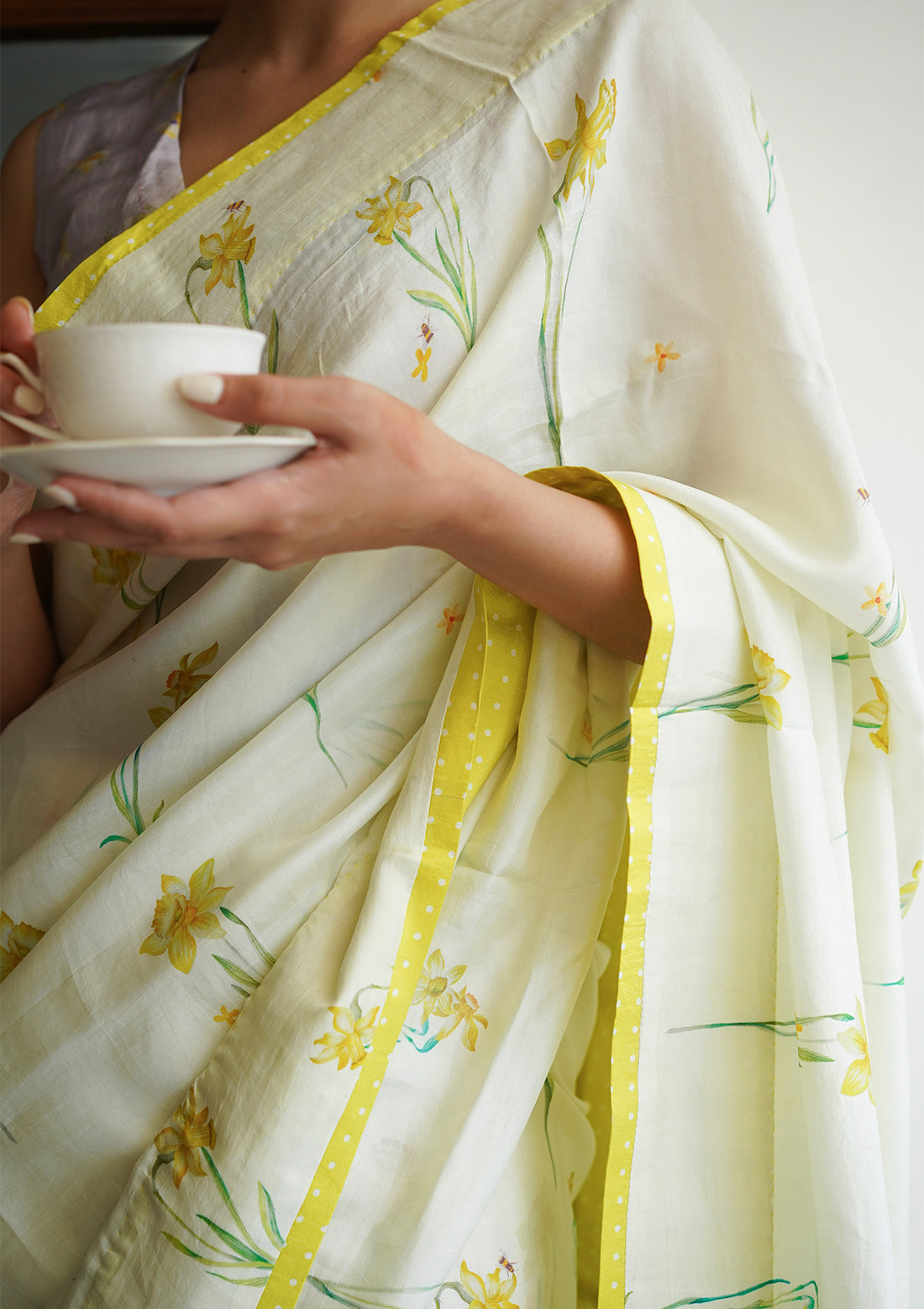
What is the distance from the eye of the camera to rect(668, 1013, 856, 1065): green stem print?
0.52 m

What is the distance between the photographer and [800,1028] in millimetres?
531

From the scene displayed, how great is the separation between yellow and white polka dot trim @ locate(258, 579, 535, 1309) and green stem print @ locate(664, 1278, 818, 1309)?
0.21 m

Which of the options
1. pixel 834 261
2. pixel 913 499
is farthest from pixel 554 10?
pixel 913 499

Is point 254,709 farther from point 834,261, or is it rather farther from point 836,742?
point 834,261

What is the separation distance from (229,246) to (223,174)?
7 centimetres

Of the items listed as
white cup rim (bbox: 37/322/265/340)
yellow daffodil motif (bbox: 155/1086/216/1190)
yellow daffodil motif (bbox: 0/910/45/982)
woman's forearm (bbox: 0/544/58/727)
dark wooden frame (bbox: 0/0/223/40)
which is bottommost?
yellow daffodil motif (bbox: 155/1086/216/1190)

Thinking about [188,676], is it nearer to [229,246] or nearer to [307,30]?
[229,246]

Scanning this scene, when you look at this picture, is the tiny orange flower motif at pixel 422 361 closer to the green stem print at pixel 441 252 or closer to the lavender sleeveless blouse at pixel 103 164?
the green stem print at pixel 441 252

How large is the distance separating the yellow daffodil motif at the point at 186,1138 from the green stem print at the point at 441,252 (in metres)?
0.49

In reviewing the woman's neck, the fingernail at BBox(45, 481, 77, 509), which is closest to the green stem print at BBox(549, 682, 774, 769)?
the fingernail at BBox(45, 481, 77, 509)

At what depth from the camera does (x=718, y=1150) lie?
1.78 ft

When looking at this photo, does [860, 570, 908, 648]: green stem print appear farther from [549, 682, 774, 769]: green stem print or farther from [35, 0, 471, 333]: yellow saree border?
[35, 0, 471, 333]: yellow saree border

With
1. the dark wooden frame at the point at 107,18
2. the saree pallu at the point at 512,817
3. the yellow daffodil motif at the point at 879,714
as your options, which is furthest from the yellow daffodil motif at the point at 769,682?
the dark wooden frame at the point at 107,18

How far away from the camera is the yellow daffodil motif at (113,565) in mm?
726
